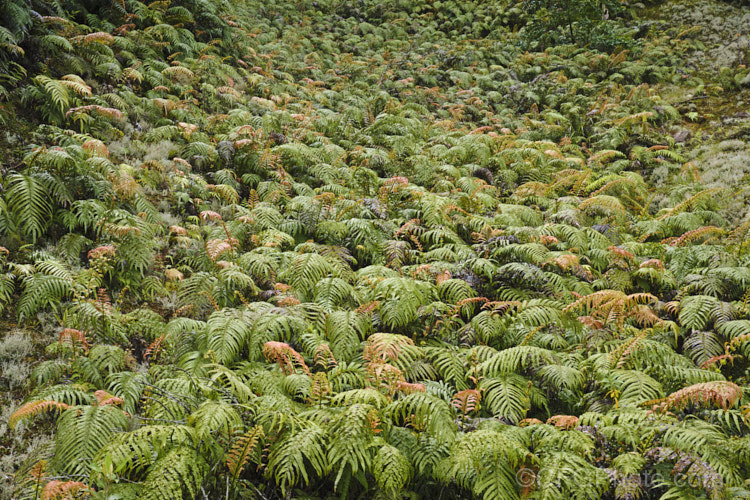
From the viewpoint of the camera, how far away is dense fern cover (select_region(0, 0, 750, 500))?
283 cm

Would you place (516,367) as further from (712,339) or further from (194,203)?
(194,203)

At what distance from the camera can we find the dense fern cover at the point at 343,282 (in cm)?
283

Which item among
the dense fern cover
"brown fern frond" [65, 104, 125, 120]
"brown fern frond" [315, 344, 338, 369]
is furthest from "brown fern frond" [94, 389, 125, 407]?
"brown fern frond" [65, 104, 125, 120]

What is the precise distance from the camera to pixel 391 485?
261 cm

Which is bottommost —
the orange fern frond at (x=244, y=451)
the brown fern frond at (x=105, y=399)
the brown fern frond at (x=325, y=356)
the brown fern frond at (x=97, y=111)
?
the brown fern frond at (x=105, y=399)

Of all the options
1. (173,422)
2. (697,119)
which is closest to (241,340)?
(173,422)

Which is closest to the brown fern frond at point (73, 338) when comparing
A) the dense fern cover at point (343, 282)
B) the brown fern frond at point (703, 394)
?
the dense fern cover at point (343, 282)

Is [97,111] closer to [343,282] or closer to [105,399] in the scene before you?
[343,282]

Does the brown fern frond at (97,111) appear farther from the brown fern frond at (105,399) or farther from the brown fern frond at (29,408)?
the brown fern frond at (29,408)

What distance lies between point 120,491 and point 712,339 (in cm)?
497

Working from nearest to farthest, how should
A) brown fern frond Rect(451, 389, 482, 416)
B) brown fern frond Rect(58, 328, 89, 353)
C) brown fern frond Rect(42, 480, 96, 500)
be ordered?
brown fern frond Rect(42, 480, 96, 500), brown fern frond Rect(451, 389, 482, 416), brown fern frond Rect(58, 328, 89, 353)

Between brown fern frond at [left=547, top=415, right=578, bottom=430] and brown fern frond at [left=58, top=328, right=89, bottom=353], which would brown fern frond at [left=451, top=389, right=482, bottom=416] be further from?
brown fern frond at [left=58, top=328, right=89, bottom=353]

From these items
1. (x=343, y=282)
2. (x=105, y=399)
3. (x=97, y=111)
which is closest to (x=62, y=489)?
(x=105, y=399)

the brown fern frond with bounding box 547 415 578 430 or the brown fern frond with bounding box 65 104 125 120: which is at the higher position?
the brown fern frond with bounding box 65 104 125 120
